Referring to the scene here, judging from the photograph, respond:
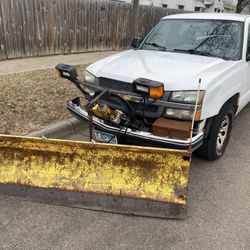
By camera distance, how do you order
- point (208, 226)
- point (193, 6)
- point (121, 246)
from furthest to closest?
point (193, 6) < point (208, 226) < point (121, 246)

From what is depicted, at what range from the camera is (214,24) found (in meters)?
4.83

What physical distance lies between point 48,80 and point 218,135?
4.08 metres

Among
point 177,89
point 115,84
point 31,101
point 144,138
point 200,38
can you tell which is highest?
point 200,38

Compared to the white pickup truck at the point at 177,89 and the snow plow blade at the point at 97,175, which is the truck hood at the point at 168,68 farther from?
the snow plow blade at the point at 97,175

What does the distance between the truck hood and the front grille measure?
0.05 meters

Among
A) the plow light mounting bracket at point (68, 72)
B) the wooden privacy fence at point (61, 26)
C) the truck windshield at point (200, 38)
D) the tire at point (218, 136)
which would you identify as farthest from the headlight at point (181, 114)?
the wooden privacy fence at point (61, 26)

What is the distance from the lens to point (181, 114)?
3.43 meters

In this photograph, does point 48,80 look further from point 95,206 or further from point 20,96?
point 95,206

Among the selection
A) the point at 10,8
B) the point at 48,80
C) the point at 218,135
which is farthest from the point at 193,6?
the point at 218,135

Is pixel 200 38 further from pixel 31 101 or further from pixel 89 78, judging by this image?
pixel 31 101

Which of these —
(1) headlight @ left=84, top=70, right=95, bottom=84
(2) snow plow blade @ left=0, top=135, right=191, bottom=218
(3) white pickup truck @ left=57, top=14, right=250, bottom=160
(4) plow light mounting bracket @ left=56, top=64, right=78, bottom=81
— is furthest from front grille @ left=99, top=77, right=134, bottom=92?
(2) snow plow blade @ left=0, top=135, right=191, bottom=218

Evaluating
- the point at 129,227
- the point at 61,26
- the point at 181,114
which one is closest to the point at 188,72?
the point at 181,114

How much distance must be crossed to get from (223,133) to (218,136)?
0.25m

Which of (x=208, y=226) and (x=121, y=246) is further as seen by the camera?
(x=208, y=226)
